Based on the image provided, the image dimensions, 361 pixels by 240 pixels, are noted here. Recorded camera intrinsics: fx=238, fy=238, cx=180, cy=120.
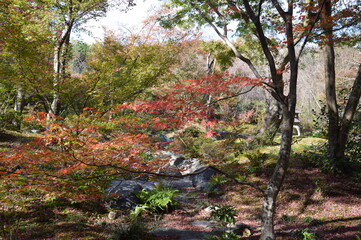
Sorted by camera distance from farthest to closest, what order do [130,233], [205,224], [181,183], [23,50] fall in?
1. [181,183]
2. [23,50]
3. [205,224]
4. [130,233]

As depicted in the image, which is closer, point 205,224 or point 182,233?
point 182,233

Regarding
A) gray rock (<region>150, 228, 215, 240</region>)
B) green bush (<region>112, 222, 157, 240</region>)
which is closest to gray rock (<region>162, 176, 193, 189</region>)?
gray rock (<region>150, 228, 215, 240</region>)

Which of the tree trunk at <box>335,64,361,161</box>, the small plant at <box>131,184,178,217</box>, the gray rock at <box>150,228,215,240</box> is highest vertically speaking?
the tree trunk at <box>335,64,361,161</box>

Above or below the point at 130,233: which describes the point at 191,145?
above

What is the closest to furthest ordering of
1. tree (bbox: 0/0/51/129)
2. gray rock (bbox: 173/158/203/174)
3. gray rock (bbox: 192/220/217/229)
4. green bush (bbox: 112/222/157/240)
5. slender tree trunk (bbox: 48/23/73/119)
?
green bush (bbox: 112/222/157/240), gray rock (bbox: 192/220/217/229), tree (bbox: 0/0/51/129), slender tree trunk (bbox: 48/23/73/119), gray rock (bbox: 173/158/203/174)

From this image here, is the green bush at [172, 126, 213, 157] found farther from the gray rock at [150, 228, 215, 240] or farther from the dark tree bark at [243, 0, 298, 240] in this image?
the dark tree bark at [243, 0, 298, 240]

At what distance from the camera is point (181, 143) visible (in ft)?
40.7

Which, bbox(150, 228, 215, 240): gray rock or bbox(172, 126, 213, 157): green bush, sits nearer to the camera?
bbox(150, 228, 215, 240): gray rock

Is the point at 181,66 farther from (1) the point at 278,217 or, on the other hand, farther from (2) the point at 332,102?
(1) the point at 278,217

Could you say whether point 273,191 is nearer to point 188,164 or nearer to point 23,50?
point 23,50

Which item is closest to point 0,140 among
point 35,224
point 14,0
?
point 14,0

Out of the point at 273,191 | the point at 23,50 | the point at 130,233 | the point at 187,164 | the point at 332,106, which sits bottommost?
the point at 130,233

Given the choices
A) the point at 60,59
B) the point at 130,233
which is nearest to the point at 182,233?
the point at 130,233

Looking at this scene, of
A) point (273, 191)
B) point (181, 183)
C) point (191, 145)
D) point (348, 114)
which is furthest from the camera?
point (191, 145)
